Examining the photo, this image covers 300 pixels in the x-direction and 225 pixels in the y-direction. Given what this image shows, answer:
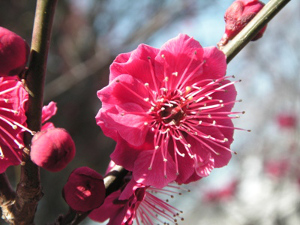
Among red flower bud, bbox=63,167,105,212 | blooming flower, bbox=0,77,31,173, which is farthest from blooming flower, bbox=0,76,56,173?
red flower bud, bbox=63,167,105,212

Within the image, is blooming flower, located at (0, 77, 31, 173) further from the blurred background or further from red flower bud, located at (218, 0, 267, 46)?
the blurred background

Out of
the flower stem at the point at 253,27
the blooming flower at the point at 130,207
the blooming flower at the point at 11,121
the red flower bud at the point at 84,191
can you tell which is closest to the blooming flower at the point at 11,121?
the blooming flower at the point at 11,121

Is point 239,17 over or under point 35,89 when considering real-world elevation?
over

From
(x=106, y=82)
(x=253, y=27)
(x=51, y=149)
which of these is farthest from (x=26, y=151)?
(x=106, y=82)

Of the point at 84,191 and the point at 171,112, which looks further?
the point at 171,112

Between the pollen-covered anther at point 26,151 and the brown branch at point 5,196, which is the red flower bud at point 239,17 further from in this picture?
the brown branch at point 5,196

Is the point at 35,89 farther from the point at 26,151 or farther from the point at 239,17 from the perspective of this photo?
the point at 239,17
